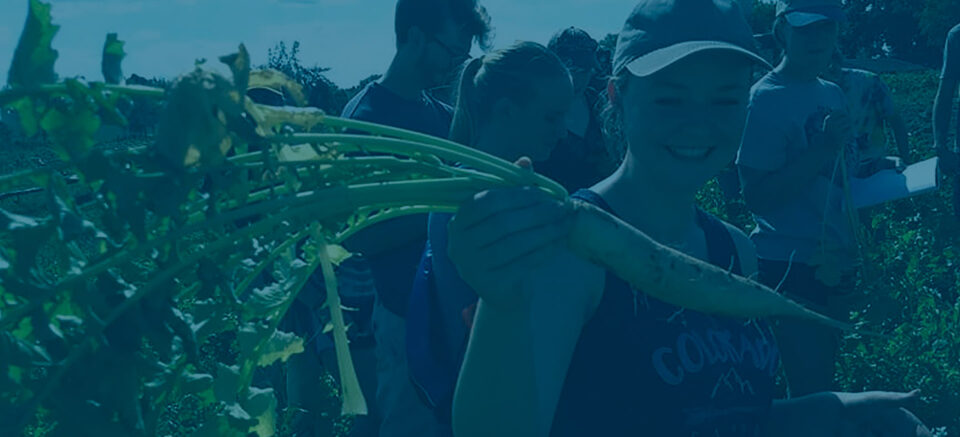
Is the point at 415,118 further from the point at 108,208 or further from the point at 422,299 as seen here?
the point at 108,208

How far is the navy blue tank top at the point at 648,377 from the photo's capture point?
183 centimetres

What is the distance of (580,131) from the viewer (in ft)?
12.2

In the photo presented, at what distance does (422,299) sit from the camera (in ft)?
7.55

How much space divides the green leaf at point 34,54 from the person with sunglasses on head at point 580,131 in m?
1.86

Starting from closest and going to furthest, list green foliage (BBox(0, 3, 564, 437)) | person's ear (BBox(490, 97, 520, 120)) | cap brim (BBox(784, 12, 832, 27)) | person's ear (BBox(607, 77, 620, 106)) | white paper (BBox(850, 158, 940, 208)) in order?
green foliage (BBox(0, 3, 564, 437))
person's ear (BBox(607, 77, 620, 106))
person's ear (BBox(490, 97, 520, 120))
cap brim (BBox(784, 12, 832, 27))
white paper (BBox(850, 158, 940, 208))

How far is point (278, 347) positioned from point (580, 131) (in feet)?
6.81

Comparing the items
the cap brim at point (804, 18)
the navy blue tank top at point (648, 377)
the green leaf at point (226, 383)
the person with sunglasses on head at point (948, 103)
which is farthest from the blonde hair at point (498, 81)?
the person with sunglasses on head at point (948, 103)

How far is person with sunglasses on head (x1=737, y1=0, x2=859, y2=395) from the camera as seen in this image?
3703mm

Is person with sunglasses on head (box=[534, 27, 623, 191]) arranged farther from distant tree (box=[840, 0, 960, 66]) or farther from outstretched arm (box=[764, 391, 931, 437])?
distant tree (box=[840, 0, 960, 66])

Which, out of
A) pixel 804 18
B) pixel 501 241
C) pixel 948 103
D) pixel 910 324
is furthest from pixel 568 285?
pixel 948 103

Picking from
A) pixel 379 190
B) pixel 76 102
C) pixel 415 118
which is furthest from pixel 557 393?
pixel 415 118

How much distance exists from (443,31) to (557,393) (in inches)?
84.0

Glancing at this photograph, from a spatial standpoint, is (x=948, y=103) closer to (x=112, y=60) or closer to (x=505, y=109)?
(x=505, y=109)

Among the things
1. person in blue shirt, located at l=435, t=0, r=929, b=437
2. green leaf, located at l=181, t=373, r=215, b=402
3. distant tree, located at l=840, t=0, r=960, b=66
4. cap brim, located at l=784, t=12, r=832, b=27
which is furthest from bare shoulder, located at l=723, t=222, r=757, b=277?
distant tree, located at l=840, t=0, r=960, b=66
